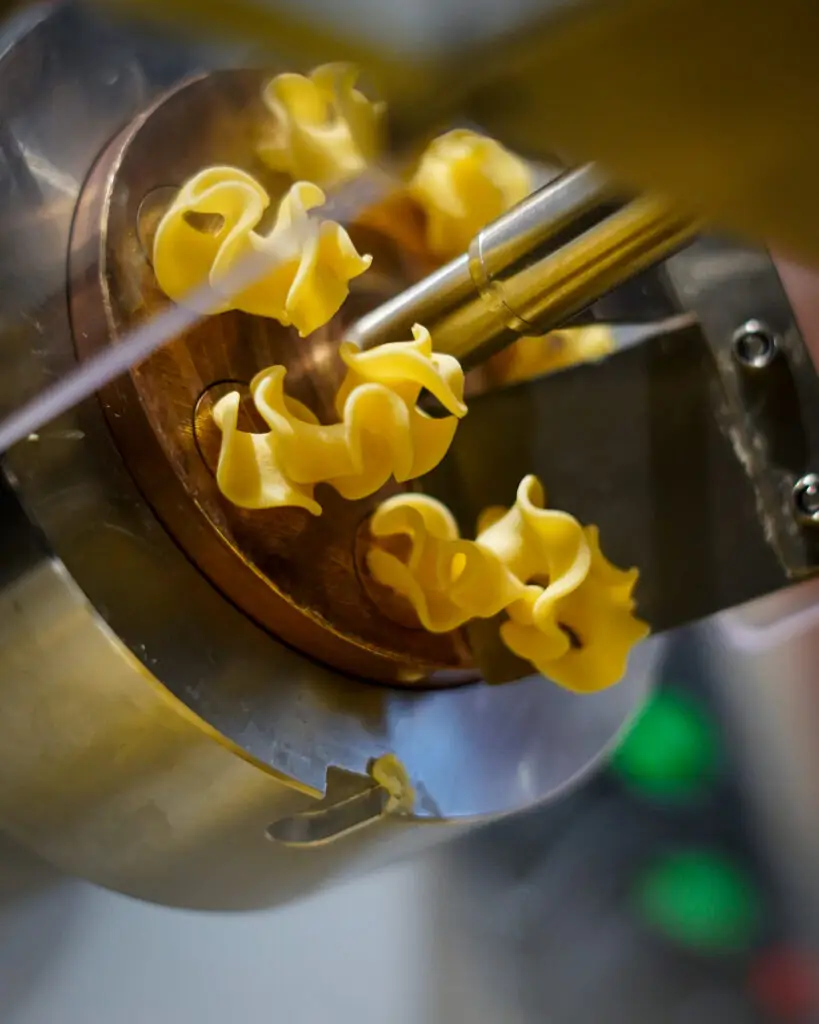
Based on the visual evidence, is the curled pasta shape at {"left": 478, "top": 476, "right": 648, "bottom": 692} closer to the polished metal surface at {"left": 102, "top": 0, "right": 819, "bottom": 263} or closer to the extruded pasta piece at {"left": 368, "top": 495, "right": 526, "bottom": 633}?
the extruded pasta piece at {"left": 368, "top": 495, "right": 526, "bottom": 633}

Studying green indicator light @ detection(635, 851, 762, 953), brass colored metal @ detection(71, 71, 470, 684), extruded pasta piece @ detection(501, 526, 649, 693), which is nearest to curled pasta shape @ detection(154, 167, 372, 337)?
brass colored metal @ detection(71, 71, 470, 684)

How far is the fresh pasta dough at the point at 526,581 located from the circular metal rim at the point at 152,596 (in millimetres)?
52

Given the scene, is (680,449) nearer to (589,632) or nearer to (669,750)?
(589,632)

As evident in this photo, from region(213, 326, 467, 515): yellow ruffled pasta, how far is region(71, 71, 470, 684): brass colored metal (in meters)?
0.02

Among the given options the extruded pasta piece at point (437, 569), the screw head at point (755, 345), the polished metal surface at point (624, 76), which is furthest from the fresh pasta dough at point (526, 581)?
the polished metal surface at point (624, 76)

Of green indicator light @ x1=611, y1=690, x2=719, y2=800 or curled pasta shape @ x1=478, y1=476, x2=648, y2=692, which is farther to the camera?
green indicator light @ x1=611, y1=690, x2=719, y2=800

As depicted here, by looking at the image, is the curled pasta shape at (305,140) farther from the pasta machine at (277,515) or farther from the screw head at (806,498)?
the screw head at (806,498)

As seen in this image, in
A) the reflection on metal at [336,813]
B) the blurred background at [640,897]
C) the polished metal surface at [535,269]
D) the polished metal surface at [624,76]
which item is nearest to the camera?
the polished metal surface at [624,76]

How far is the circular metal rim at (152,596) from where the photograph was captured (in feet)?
1.18

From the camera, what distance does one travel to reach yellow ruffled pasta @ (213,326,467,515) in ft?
1.26

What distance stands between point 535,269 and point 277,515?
141mm

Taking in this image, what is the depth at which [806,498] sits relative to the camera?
0.43 metres

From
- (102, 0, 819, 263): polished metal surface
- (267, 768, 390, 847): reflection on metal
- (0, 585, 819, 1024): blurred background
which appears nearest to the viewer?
(102, 0, 819, 263): polished metal surface

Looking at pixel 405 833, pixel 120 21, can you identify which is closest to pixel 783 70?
pixel 120 21
